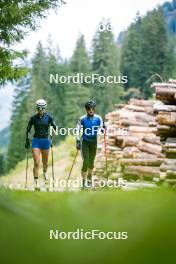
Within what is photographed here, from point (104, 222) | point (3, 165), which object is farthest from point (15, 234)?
point (3, 165)

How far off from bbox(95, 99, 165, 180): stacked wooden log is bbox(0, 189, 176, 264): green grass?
1.17m

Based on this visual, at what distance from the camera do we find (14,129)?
10.7 ft

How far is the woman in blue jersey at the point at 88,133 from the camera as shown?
275 centimetres

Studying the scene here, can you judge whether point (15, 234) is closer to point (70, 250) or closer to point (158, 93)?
point (70, 250)

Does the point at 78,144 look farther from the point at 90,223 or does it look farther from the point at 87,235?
the point at 90,223

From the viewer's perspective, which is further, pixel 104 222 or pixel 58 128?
pixel 58 128

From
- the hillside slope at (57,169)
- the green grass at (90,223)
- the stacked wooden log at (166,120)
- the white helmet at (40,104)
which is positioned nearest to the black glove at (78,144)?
the hillside slope at (57,169)

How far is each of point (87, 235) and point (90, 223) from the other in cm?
14

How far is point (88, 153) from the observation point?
2963mm

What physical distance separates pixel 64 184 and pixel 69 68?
2.38ft

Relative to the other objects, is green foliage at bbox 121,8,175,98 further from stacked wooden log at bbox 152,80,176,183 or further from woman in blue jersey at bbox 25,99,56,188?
woman in blue jersey at bbox 25,99,56,188

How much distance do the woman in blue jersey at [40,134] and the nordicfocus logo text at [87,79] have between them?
0.48ft

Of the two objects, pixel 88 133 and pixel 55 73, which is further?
pixel 55 73

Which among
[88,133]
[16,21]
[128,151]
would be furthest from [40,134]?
[128,151]
